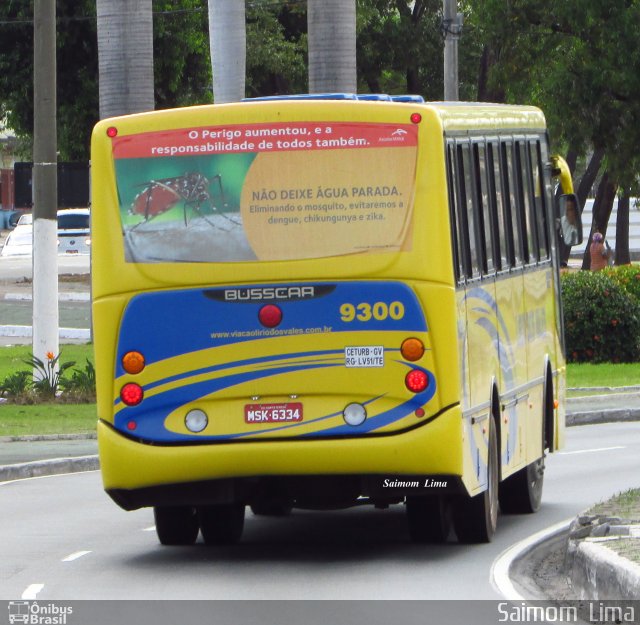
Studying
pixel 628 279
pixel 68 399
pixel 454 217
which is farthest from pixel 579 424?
pixel 454 217

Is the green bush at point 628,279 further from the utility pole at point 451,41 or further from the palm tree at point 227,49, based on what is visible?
the palm tree at point 227,49

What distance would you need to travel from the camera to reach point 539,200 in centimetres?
1628

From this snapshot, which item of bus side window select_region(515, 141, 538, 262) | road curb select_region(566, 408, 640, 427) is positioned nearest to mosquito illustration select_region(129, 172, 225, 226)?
bus side window select_region(515, 141, 538, 262)

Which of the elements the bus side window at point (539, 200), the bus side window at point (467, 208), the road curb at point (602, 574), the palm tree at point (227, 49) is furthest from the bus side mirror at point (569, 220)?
the palm tree at point (227, 49)

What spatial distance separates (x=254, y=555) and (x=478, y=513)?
1.63 m

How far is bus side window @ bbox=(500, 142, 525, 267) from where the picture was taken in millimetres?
14828

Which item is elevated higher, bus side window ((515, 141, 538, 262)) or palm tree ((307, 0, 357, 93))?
palm tree ((307, 0, 357, 93))

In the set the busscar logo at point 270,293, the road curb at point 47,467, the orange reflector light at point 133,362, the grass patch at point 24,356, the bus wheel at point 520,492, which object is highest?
the busscar logo at point 270,293

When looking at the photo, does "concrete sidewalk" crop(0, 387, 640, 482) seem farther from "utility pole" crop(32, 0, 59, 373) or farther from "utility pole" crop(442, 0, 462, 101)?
"utility pole" crop(442, 0, 462, 101)

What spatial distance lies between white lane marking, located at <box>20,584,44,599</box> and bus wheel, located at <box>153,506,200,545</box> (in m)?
2.18

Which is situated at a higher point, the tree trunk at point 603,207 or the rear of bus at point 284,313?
the rear of bus at point 284,313

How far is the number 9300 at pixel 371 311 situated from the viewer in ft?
40.4

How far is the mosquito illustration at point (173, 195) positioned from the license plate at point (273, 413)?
52.6 inches

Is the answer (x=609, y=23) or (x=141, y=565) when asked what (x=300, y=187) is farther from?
(x=609, y=23)
